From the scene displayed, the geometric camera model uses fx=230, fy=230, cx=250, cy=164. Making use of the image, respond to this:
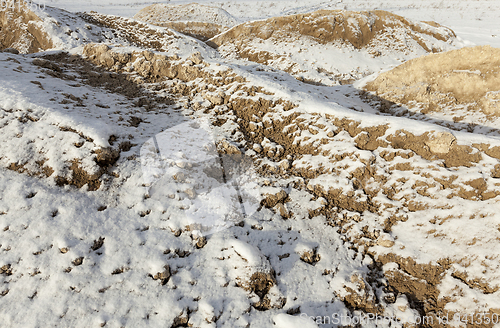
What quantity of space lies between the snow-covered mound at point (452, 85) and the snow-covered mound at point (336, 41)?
22.4 feet

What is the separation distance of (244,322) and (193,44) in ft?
58.5

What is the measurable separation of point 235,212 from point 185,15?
90.6 feet

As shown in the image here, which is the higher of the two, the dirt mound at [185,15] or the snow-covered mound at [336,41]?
the dirt mound at [185,15]

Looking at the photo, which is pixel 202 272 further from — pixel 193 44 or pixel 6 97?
pixel 193 44

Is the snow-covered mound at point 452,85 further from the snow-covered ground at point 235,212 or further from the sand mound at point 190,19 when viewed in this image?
the sand mound at point 190,19

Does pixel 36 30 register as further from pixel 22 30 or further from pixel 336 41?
Answer: pixel 336 41

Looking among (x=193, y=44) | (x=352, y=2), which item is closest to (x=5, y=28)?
(x=193, y=44)

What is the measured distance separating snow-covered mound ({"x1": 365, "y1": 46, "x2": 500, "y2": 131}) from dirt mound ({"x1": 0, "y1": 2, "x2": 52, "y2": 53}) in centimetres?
1786

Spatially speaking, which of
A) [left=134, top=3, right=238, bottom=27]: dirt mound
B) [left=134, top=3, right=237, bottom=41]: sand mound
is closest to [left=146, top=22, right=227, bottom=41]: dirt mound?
[left=134, top=3, right=237, bottom=41]: sand mound

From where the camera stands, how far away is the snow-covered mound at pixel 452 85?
270 inches

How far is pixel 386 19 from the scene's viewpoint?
17719mm

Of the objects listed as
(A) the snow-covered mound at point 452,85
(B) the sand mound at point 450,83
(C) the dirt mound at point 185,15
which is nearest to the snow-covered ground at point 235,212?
(A) the snow-covered mound at point 452,85

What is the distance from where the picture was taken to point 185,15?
24.9m

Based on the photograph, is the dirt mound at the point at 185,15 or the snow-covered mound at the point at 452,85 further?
the dirt mound at the point at 185,15
